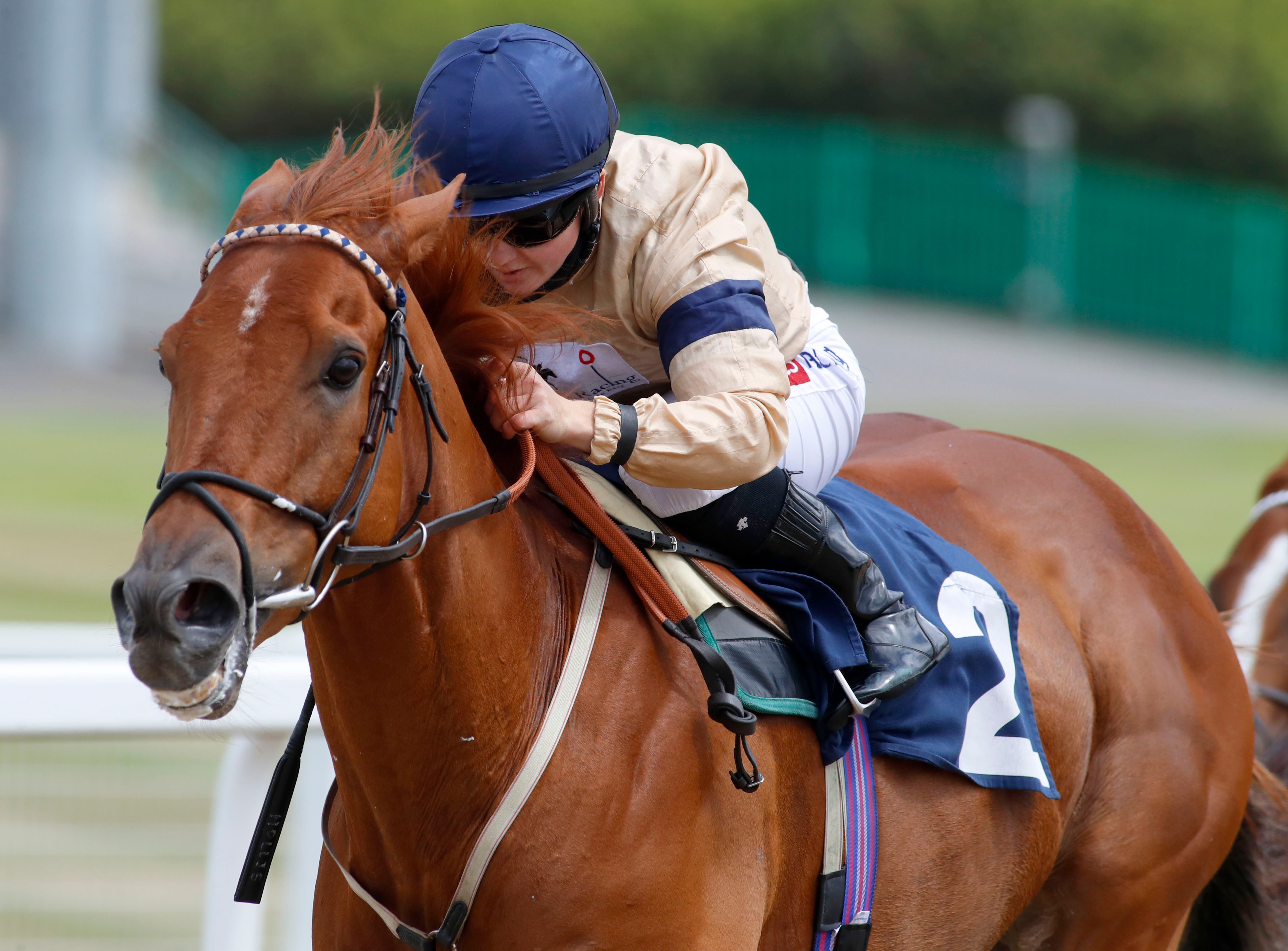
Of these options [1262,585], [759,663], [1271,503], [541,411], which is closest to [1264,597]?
[1262,585]

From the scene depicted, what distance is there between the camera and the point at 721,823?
235cm

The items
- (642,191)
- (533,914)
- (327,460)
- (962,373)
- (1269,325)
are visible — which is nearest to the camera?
(327,460)

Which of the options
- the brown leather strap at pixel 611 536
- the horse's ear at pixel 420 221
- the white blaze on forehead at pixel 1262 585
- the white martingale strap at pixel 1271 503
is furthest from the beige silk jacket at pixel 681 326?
the white martingale strap at pixel 1271 503

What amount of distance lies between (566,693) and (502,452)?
0.41 metres

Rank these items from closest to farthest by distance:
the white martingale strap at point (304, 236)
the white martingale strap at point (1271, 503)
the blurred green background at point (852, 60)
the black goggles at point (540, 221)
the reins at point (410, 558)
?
the reins at point (410, 558)
the white martingale strap at point (304, 236)
the black goggles at point (540, 221)
the white martingale strap at point (1271, 503)
the blurred green background at point (852, 60)

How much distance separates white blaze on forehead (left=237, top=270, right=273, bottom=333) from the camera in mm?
1914

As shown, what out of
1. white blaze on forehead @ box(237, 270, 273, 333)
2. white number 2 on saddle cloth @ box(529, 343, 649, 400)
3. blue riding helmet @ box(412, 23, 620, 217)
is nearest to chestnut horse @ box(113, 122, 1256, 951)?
white blaze on forehead @ box(237, 270, 273, 333)

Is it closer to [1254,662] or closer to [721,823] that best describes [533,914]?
[721,823]

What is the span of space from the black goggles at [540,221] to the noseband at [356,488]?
32 cm

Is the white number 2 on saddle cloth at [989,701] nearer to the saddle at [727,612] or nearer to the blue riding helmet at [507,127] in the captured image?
the saddle at [727,612]

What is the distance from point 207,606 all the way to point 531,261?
0.87m

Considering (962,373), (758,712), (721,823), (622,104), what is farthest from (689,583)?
(622,104)

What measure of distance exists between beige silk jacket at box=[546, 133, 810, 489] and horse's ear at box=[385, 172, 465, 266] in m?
0.36

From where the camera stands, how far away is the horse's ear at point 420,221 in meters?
Result: 2.13
